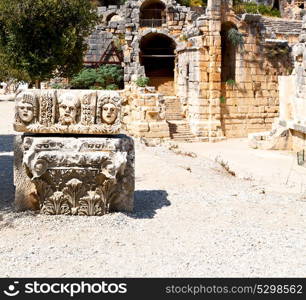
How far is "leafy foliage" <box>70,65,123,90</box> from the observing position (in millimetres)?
23719

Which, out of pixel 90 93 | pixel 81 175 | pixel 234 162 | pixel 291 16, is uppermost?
pixel 291 16

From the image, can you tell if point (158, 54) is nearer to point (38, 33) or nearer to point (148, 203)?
point (38, 33)

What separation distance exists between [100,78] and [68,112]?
59.9ft

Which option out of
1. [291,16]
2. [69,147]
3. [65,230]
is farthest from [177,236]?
[291,16]

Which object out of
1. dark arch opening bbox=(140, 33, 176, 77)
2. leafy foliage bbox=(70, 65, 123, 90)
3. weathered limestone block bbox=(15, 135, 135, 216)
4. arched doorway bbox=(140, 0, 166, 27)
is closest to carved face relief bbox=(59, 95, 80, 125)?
weathered limestone block bbox=(15, 135, 135, 216)

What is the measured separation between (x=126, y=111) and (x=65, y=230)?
13.7m

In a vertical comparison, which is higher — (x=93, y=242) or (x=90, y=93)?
(x=90, y=93)

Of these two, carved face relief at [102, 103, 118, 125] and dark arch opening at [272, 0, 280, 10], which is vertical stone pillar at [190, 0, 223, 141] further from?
dark arch opening at [272, 0, 280, 10]

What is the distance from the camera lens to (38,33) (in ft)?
45.7

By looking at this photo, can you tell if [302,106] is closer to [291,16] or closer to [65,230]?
[65,230]

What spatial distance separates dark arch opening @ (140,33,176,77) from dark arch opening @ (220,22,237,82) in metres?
5.50

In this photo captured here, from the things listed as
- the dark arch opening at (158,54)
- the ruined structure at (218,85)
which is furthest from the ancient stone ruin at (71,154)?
the dark arch opening at (158,54)

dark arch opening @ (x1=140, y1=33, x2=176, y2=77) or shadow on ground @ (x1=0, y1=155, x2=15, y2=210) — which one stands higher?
dark arch opening @ (x1=140, y1=33, x2=176, y2=77)

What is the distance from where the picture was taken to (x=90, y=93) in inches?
249
